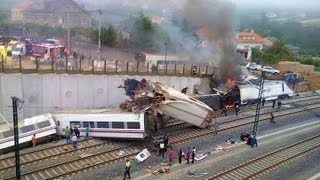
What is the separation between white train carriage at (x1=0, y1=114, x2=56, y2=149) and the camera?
926 inches

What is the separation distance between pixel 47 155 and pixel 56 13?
51595 millimetres

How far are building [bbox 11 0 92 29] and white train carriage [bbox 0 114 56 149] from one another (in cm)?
4440

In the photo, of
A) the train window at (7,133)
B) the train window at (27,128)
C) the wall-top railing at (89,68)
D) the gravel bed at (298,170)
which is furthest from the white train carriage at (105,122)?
the gravel bed at (298,170)

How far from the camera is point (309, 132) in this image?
105 feet

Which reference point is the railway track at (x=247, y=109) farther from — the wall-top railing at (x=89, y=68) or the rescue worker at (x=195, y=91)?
the wall-top railing at (x=89, y=68)

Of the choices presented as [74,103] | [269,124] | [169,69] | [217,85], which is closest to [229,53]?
[217,85]

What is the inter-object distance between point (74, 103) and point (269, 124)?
16588 millimetres

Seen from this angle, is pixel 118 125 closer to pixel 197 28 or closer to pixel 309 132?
pixel 309 132

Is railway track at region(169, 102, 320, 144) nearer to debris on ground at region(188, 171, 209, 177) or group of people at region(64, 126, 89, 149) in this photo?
debris on ground at region(188, 171, 209, 177)

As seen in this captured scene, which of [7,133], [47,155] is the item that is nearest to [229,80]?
[47,155]

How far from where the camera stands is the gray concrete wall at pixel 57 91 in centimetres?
2945

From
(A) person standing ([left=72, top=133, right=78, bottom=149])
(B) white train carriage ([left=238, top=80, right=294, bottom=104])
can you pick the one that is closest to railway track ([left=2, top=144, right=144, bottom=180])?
(A) person standing ([left=72, top=133, right=78, bottom=149])

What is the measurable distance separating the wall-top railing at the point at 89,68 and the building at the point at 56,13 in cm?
3344

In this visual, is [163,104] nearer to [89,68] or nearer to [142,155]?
[142,155]
